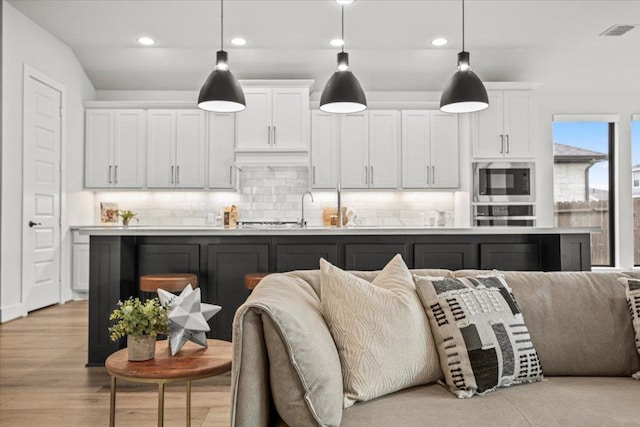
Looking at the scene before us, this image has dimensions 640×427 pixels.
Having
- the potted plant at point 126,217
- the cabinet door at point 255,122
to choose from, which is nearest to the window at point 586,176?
the cabinet door at point 255,122

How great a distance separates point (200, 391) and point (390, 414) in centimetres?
172

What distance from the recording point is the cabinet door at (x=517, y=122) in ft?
20.5

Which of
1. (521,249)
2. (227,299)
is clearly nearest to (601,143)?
(521,249)

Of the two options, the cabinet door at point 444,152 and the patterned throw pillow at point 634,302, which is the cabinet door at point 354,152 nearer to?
the cabinet door at point 444,152

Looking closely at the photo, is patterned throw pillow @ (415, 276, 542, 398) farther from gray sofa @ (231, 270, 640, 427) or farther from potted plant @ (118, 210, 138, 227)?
potted plant @ (118, 210, 138, 227)

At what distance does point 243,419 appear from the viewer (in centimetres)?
130

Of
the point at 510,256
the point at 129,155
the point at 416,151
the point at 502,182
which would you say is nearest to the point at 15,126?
the point at 129,155

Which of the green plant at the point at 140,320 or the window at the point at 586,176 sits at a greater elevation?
the window at the point at 586,176

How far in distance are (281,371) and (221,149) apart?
530 cm

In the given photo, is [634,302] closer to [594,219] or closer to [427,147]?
[427,147]

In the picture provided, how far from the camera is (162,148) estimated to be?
21.0ft

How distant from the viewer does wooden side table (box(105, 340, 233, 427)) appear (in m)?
1.62

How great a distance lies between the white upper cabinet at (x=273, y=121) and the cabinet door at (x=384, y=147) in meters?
0.88

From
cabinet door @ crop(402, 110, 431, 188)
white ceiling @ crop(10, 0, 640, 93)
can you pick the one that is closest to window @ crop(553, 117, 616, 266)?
white ceiling @ crop(10, 0, 640, 93)
